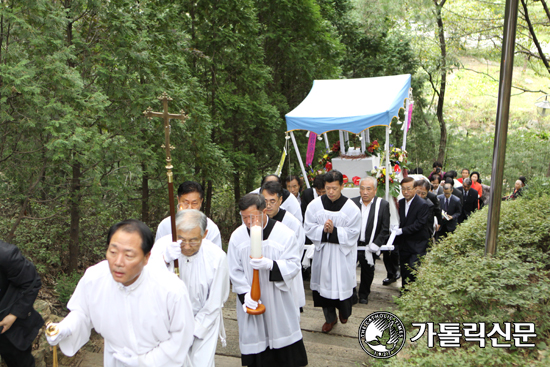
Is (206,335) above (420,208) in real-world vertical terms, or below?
below

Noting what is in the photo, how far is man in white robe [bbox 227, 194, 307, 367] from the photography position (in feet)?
15.2

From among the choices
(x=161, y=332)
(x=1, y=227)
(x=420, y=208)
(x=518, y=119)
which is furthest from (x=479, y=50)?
(x=161, y=332)

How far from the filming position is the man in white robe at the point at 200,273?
3717 mm

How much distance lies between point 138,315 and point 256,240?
1.35 meters

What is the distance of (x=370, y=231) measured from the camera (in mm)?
7434

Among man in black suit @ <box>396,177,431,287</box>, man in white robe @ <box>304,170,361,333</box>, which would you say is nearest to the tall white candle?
man in white robe @ <box>304,170,361,333</box>

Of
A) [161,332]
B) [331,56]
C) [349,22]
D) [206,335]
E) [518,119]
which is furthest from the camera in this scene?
[518,119]

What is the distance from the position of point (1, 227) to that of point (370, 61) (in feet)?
51.3

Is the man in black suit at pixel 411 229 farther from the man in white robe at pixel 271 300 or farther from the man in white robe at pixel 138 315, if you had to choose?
the man in white robe at pixel 138 315

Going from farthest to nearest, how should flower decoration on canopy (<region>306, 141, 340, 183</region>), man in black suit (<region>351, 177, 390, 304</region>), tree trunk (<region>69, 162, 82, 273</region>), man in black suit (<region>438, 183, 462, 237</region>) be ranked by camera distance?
flower decoration on canopy (<region>306, 141, 340, 183</region>) < man in black suit (<region>438, 183, 462, 237</region>) < man in black suit (<region>351, 177, 390, 304</region>) < tree trunk (<region>69, 162, 82, 273</region>)

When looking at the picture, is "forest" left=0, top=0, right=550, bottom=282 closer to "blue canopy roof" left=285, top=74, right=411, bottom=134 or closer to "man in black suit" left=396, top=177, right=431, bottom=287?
"blue canopy roof" left=285, top=74, right=411, bottom=134

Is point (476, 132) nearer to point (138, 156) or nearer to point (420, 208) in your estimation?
point (420, 208)

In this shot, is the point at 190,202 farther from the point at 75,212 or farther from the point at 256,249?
the point at 75,212

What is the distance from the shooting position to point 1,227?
23.7ft
